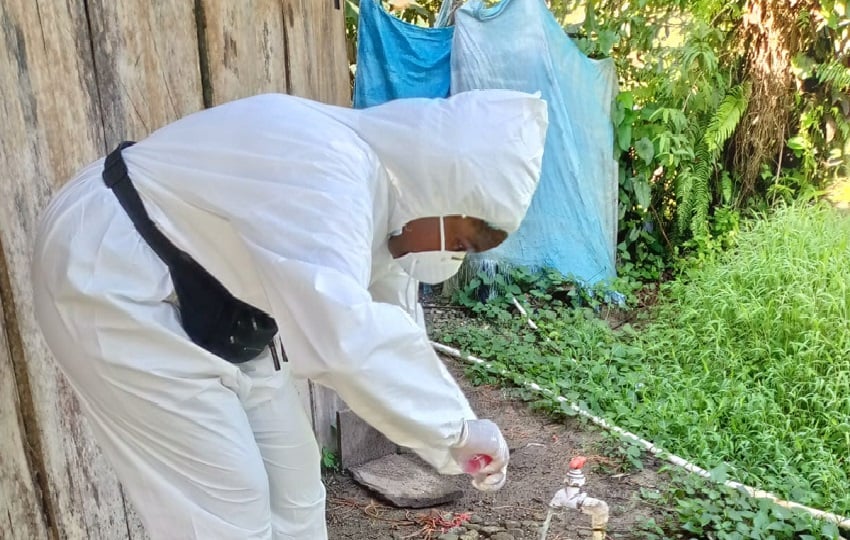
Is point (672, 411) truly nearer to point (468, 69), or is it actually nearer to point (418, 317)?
point (418, 317)

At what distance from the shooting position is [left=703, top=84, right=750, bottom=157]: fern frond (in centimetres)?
571

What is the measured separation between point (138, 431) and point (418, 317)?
0.83 meters

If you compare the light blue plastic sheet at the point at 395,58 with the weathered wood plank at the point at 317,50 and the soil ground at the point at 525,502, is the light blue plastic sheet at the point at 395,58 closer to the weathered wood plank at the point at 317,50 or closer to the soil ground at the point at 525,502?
the weathered wood plank at the point at 317,50

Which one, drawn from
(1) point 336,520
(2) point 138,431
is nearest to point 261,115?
(2) point 138,431

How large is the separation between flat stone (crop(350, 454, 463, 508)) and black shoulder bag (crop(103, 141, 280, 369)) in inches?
59.7

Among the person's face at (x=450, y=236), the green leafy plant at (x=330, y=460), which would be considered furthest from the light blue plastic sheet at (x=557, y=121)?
the person's face at (x=450, y=236)

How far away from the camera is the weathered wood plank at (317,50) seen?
2.75 m

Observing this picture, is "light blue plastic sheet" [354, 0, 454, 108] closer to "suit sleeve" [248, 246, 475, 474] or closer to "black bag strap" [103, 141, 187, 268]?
"black bag strap" [103, 141, 187, 268]

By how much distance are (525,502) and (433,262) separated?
5.26 feet

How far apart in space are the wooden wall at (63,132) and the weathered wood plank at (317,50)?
1.11ft

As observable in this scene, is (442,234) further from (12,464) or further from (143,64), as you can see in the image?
(12,464)

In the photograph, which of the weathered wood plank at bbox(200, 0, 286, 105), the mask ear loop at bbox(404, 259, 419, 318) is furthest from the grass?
the weathered wood plank at bbox(200, 0, 286, 105)

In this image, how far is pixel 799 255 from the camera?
14.3 ft

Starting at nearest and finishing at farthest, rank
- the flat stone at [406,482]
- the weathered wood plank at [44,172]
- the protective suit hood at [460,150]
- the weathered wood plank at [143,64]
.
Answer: the protective suit hood at [460,150], the weathered wood plank at [44,172], the weathered wood plank at [143,64], the flat stone at [406,482]
